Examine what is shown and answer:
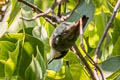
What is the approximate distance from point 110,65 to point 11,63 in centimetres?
22

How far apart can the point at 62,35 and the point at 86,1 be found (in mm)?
272

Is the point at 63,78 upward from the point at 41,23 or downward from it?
downward

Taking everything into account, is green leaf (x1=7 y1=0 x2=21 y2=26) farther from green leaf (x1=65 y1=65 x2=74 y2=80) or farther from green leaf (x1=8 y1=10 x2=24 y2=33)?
green leaf (x1=65 y1=65 x2=74 y2=80)

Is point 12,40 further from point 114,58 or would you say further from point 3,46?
point 114,58

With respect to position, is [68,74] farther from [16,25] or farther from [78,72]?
[16,25]

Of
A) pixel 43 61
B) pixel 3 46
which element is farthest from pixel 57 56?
pixel 3 46

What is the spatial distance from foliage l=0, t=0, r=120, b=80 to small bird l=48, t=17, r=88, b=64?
6 centimetres

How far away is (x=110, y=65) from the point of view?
770 mm

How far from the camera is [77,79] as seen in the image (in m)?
0.75

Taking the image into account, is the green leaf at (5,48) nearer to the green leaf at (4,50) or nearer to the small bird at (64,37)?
the green leaf at (4,50)

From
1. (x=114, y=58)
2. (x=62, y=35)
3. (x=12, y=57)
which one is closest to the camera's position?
(x=62, y=35)

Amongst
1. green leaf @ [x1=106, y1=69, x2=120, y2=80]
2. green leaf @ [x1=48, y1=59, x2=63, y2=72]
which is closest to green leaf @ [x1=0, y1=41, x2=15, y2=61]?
green leaf @ [x1=48, y1=59, x2=63, y2=72]

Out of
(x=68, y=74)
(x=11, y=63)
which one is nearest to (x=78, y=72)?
(x=68, y=74)

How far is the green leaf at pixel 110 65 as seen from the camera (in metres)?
0.77
